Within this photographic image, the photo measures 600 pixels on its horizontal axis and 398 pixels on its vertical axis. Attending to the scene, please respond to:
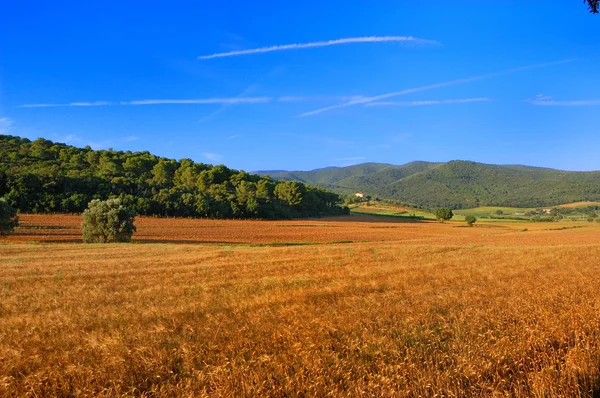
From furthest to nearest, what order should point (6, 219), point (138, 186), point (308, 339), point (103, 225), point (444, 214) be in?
point (444, 214)
point (138, 186)
point (103, 225)
point (6, 219)
point (308, 339)

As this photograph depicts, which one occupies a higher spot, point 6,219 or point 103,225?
point 6,219

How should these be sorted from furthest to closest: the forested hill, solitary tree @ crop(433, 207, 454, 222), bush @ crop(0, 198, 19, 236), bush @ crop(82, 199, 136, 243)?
solitary tree @ crop(433, 207, 454, 222) → the forested hill → bush @ crop(82, 199, 136, 243) → bush @ crop(0, 198, 19, 236)

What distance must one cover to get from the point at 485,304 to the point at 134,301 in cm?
841

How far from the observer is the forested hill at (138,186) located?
71.4 m

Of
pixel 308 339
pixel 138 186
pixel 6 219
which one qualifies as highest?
pixel 138 186

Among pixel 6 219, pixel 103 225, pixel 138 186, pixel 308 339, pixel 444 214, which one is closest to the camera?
pixel 308 339

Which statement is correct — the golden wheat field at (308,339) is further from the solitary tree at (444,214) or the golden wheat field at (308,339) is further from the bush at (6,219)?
the solitary tree at (444,214)

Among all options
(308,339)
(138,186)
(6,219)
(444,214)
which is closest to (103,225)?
(6,219)

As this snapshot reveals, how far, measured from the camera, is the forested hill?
71.4m

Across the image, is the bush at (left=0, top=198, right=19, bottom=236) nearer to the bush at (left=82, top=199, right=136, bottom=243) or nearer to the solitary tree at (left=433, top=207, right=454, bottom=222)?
the bush at (left=82, top=199, right=136, bottom=243)

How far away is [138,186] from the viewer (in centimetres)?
9144

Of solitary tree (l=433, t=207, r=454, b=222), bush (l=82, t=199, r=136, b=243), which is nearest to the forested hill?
bush (l=82, t=199, r=136, b=243)

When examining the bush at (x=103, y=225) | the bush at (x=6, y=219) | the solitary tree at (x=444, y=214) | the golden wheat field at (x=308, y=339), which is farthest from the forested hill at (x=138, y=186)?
the golden wheat field at (x=308, y=339)

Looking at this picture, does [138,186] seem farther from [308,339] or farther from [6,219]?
[308,339]
